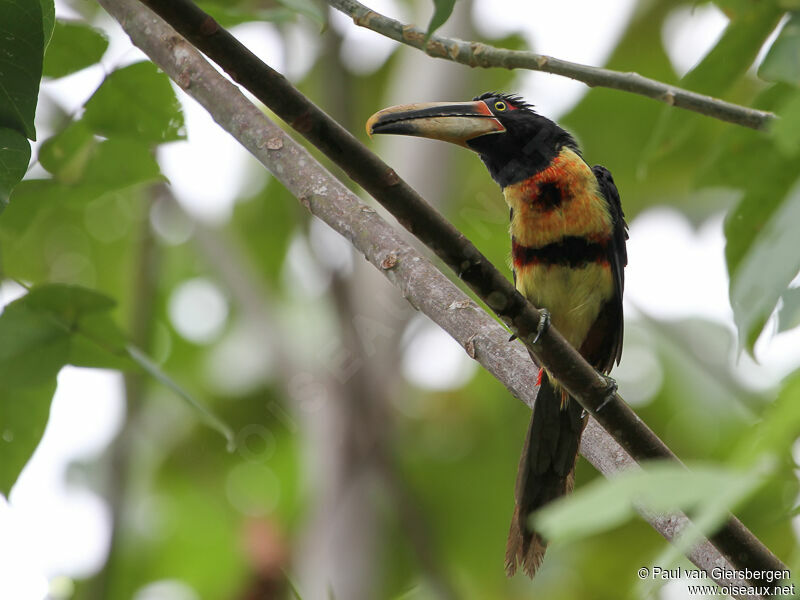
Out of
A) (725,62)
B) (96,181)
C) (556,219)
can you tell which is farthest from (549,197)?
(96,181)

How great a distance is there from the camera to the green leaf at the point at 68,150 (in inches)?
84.7

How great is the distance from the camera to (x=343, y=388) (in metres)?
3.84

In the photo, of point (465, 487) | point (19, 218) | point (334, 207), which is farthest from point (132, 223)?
point (334, 207)

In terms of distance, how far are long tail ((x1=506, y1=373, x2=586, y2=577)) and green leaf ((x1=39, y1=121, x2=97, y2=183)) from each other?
1.36 meters

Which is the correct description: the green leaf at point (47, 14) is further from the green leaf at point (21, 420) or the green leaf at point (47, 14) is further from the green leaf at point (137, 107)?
the green leaf at point (21, 420)

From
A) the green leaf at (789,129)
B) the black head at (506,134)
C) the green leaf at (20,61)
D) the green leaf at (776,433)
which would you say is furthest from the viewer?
the black head at (506,134)

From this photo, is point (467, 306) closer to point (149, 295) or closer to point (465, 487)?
point (149, 295)

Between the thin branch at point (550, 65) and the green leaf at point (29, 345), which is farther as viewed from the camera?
the green leaf at point (29, 345)

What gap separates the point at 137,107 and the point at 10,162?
0.61m

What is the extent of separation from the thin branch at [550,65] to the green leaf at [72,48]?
68 centimetres

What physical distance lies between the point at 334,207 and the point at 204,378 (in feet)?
12.4

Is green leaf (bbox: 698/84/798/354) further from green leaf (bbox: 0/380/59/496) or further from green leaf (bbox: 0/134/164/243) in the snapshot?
green leaf (bbox: 0/380/59/496)

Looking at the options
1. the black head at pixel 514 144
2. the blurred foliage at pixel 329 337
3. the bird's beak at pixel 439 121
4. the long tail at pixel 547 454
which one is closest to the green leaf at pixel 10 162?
the blurred foliage at pixel 329 337

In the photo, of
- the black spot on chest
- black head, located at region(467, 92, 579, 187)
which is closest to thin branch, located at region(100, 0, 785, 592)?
the black spot on chest
